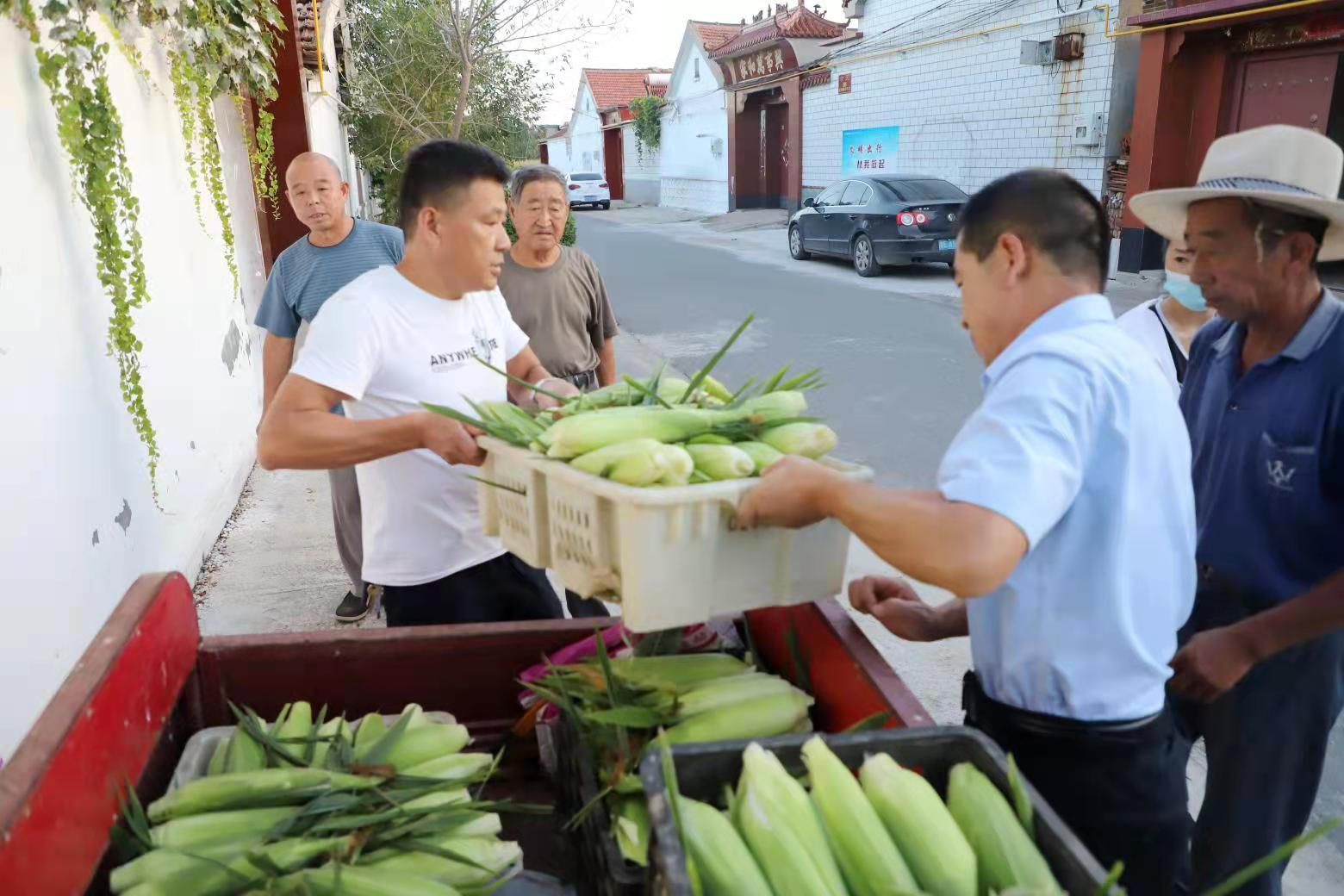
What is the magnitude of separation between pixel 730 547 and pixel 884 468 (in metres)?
4.96

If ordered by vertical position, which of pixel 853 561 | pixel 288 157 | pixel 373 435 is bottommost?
pixel 853 561

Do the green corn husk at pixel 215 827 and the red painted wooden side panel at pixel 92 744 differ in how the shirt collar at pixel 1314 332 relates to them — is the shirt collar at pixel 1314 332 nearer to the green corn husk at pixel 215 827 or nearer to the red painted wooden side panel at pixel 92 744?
the green corn husk at pixel 215 827

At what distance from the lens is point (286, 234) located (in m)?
7.87

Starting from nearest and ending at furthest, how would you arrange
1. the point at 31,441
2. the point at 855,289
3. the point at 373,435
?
the point at 373,435
the point at 31,441
the point at 855,289

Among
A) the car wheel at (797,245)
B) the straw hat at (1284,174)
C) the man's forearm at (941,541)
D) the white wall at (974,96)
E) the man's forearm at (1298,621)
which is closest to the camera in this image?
the man's forearm at (941,541)

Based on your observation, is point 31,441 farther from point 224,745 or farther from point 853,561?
point 853,561

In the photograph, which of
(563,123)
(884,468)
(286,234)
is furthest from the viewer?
(563,123)

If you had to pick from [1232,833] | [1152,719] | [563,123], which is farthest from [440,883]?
[563,123]

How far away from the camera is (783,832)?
48.4 inches

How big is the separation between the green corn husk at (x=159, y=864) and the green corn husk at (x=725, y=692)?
0.76 m

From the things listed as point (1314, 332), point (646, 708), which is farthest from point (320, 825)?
point (1314, 332)

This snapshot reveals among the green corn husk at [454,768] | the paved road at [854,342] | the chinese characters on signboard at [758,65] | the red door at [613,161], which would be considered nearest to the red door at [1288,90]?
the paved road at [854,342]

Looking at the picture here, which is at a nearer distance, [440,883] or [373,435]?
[440,883]

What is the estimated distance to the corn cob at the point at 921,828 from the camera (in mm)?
1205
